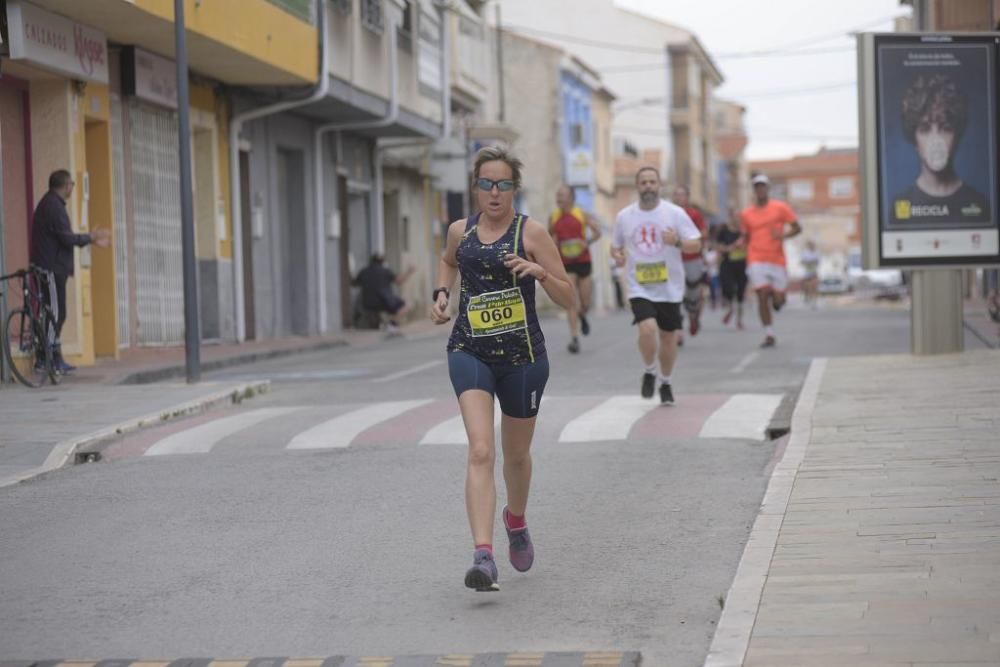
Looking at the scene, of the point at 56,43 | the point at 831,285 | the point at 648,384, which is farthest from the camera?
the point at 831,285

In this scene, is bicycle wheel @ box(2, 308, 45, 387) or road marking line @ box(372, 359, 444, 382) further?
road marking line @ box(372, 359, 444, 382)

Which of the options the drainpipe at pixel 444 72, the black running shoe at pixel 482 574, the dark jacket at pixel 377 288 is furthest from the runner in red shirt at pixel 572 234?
the drainpipe at pixel 444 72

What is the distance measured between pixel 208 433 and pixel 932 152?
7541 millimetres

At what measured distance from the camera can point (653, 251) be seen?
542 inches

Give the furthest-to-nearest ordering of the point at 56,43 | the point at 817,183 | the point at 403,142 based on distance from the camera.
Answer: the point at 817,183 → the point at 403,142 → the point at 56,43

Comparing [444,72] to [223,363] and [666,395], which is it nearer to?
[223,363]

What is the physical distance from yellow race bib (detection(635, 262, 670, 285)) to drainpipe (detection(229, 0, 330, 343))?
14.0 metres

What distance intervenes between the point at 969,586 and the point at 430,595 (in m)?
2.01

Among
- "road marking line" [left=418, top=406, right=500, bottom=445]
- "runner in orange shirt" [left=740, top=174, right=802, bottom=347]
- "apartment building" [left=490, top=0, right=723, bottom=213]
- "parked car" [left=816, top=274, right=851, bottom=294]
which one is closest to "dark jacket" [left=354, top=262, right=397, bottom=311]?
"runner in orange shirt" [left=740, top=174, right=802, bottom=347]

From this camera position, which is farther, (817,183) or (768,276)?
(817,183)

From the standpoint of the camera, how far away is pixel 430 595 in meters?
6.85

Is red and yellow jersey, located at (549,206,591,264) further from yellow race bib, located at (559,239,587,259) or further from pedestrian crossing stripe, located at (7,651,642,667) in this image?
pedestrian crossing stripe, located at (7,651,642,667)

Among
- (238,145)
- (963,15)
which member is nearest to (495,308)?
(238,145)

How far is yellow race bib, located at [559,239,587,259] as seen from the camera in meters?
20.9
